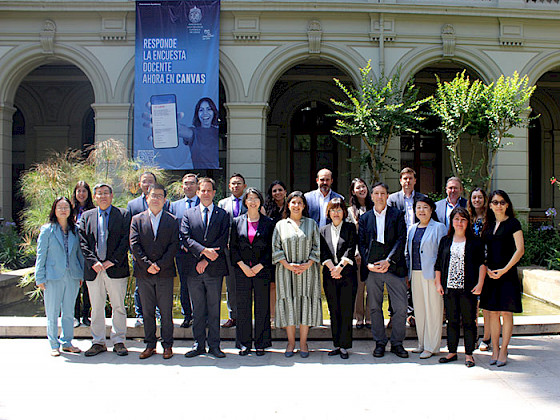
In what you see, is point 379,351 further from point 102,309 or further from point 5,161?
point 5,161

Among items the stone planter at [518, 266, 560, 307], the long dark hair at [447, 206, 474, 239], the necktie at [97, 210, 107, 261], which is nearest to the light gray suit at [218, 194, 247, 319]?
the necktie at [97, 210, 107, 261]

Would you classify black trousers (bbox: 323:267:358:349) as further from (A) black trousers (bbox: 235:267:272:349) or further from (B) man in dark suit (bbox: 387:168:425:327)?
(B) man in dark suit (bbox: 387:168:425:327)

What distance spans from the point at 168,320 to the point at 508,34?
13551 millimetres

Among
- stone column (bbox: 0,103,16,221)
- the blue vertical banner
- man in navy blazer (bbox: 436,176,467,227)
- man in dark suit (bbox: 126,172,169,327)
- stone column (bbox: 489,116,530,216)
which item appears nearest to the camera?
man in navy blazer (bbox: 436,176,467,227)

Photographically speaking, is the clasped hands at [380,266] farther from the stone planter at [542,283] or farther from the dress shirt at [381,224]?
the stone planter at [542,283]

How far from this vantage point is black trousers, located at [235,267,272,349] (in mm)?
6020

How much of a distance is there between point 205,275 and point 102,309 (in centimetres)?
140

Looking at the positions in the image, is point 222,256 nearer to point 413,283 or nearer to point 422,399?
point 413,283

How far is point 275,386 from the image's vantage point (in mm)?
4883

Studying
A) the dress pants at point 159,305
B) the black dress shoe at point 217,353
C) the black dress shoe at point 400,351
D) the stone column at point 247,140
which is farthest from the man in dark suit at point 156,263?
the stone column at point 247,140

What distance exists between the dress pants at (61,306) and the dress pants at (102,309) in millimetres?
303

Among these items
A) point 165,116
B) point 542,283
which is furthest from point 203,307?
point 165,116

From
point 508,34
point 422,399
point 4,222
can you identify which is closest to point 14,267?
point 4,222

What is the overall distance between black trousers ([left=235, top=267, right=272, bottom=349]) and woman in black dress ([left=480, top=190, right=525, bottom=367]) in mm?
2636
